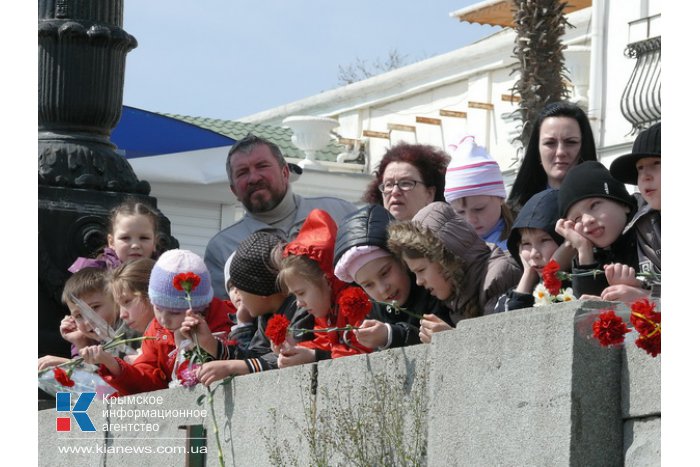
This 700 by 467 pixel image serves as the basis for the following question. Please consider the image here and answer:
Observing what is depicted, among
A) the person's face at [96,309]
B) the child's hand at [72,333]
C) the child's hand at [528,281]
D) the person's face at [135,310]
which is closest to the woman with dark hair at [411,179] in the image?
the person's face at [135,310]

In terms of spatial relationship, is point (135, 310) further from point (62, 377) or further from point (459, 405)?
point (459, 405)

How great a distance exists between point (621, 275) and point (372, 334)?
114 centimetres

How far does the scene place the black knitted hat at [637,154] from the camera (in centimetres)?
532

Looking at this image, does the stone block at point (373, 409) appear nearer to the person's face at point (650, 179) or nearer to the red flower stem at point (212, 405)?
the red flower stem at point (212, 405)

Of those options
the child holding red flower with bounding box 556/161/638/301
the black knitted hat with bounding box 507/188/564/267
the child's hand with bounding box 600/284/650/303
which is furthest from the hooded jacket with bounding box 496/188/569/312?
the child's hand with bounding box 600/284/650/303

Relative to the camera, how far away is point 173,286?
6.98 m

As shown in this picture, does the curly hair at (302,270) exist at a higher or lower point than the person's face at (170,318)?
higher

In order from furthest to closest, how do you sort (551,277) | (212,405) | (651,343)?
1. (212,405)
2. (551,277)
3. (651,343)

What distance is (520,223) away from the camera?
19.4ft

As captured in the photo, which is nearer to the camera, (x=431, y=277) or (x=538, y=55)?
(x=431, y=277)

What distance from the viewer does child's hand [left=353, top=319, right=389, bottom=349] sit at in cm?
587

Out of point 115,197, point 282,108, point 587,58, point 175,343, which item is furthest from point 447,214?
point 282,108

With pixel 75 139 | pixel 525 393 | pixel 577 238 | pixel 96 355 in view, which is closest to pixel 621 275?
pixel 577 238

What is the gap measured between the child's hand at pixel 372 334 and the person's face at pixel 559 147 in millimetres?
1297
